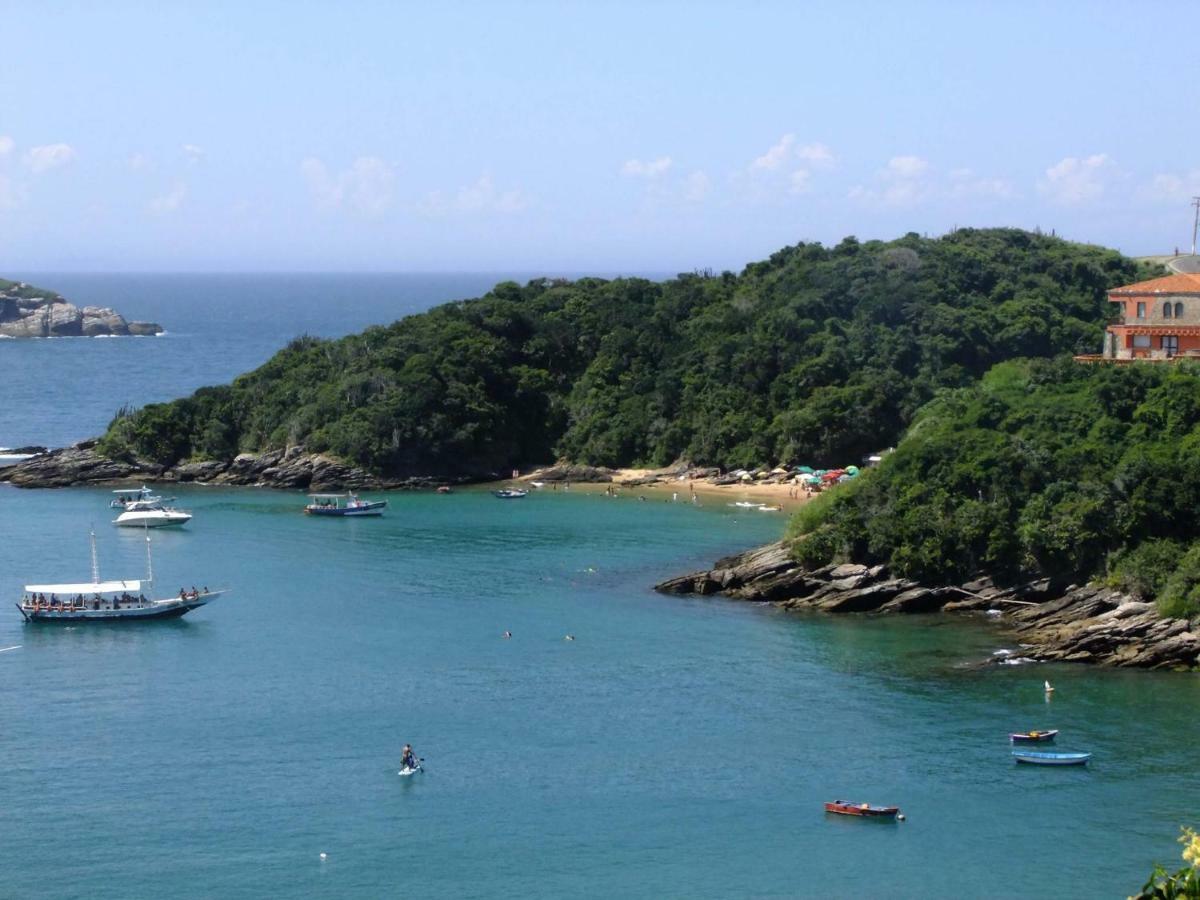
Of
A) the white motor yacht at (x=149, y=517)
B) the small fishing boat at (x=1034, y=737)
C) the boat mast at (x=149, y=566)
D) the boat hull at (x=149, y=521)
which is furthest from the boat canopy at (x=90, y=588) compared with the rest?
the small fishing boat at (x=1034, y=737)

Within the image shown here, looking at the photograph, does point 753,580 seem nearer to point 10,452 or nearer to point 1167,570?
point 1167,570

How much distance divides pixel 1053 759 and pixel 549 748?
13.2m

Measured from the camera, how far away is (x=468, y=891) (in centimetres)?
3794

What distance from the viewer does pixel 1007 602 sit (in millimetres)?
61375

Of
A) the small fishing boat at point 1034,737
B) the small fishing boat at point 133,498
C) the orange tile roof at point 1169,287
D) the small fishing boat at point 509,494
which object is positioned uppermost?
the orange tile roof at point 1169,287

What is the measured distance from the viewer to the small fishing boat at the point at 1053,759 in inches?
1785

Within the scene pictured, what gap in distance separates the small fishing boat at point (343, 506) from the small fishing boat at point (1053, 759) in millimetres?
44489

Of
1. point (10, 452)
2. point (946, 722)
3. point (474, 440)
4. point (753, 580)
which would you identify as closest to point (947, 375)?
point (474, 440)

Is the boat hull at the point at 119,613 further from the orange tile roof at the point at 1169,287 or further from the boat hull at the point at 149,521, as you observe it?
the orange tile roof at the point at 1169,287

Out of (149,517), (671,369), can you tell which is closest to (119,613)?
(149,517)

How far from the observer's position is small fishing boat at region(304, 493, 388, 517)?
274 ft

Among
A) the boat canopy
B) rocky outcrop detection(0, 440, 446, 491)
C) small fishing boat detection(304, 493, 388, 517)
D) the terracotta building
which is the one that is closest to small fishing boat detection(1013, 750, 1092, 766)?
the terracotta building

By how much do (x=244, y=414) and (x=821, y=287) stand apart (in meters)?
34.0

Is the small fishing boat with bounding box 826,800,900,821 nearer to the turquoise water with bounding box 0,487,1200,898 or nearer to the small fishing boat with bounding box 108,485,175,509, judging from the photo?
A: the turquoise water with bounding box 0,487,1200,898
